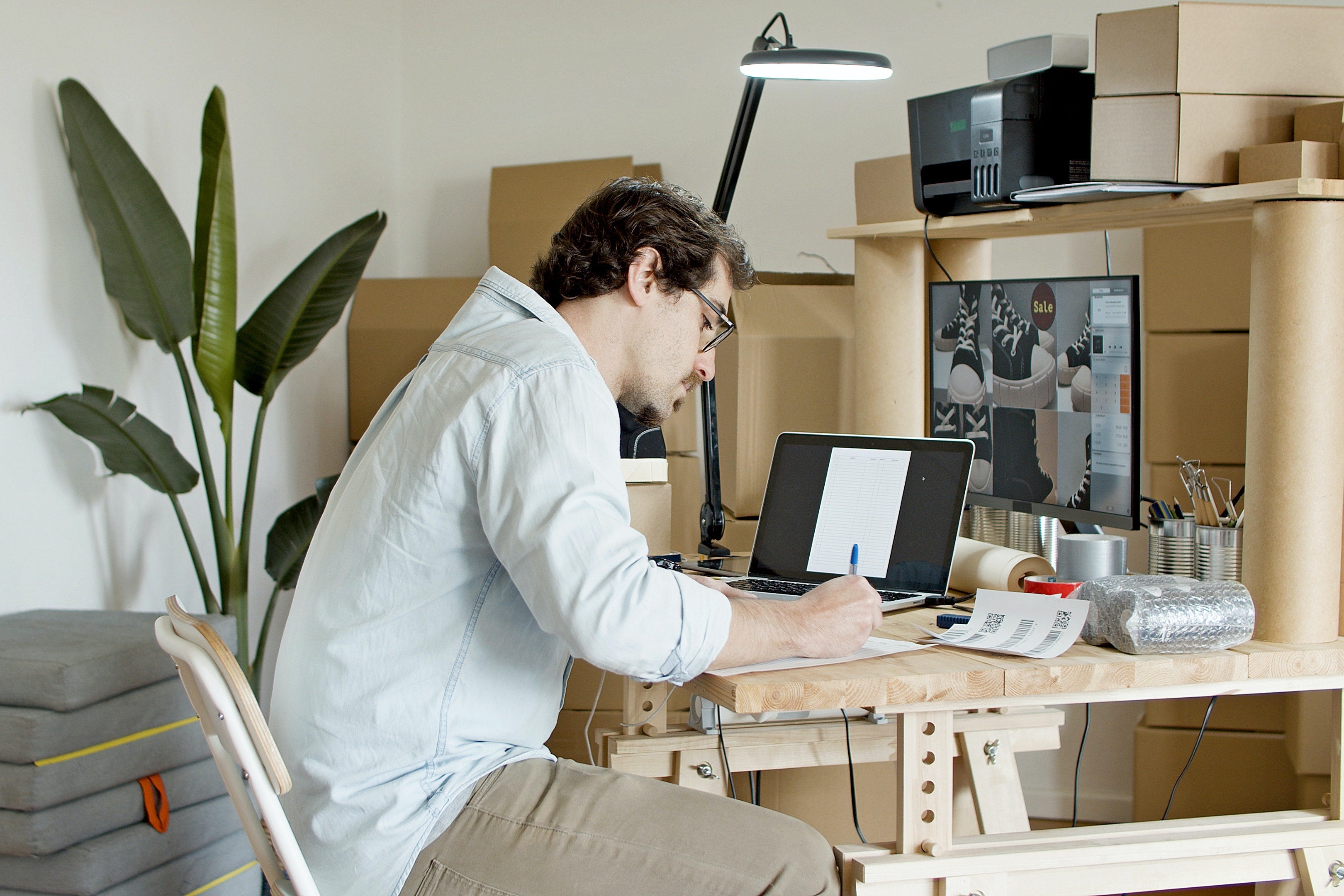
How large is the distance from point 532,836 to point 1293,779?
1.98 m

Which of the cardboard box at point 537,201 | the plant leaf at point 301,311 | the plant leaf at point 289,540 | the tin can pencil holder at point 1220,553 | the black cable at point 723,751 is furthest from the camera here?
the cardboard box at point 537,201

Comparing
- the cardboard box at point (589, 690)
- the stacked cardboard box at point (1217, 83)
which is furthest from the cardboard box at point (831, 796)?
the stacked cardboard box at point (1217, 83)

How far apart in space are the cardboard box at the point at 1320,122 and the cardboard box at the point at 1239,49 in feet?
0.15

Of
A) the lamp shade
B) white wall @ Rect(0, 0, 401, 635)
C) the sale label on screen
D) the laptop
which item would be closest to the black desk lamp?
the lamp shade

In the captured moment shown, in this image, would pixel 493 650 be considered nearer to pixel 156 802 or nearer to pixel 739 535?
pixel 156 802

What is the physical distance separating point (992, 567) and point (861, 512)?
8.5 inches

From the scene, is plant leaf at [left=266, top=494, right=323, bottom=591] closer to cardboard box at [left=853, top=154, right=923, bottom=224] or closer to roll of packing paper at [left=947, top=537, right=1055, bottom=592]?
cardboard box at [left=853, top=154, right=923, bottom=224]

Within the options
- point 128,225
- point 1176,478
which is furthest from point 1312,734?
point 128,225

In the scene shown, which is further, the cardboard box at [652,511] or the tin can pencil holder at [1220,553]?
the cardboard box at [652,511]

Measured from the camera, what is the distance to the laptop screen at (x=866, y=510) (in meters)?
1.72

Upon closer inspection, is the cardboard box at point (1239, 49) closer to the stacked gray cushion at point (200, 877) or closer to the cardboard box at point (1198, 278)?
the cardboard box at point (1198, 278)

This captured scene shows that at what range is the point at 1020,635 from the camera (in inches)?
54.2

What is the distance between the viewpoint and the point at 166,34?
256cm

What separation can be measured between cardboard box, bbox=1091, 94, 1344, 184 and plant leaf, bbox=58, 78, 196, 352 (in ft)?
5.78
